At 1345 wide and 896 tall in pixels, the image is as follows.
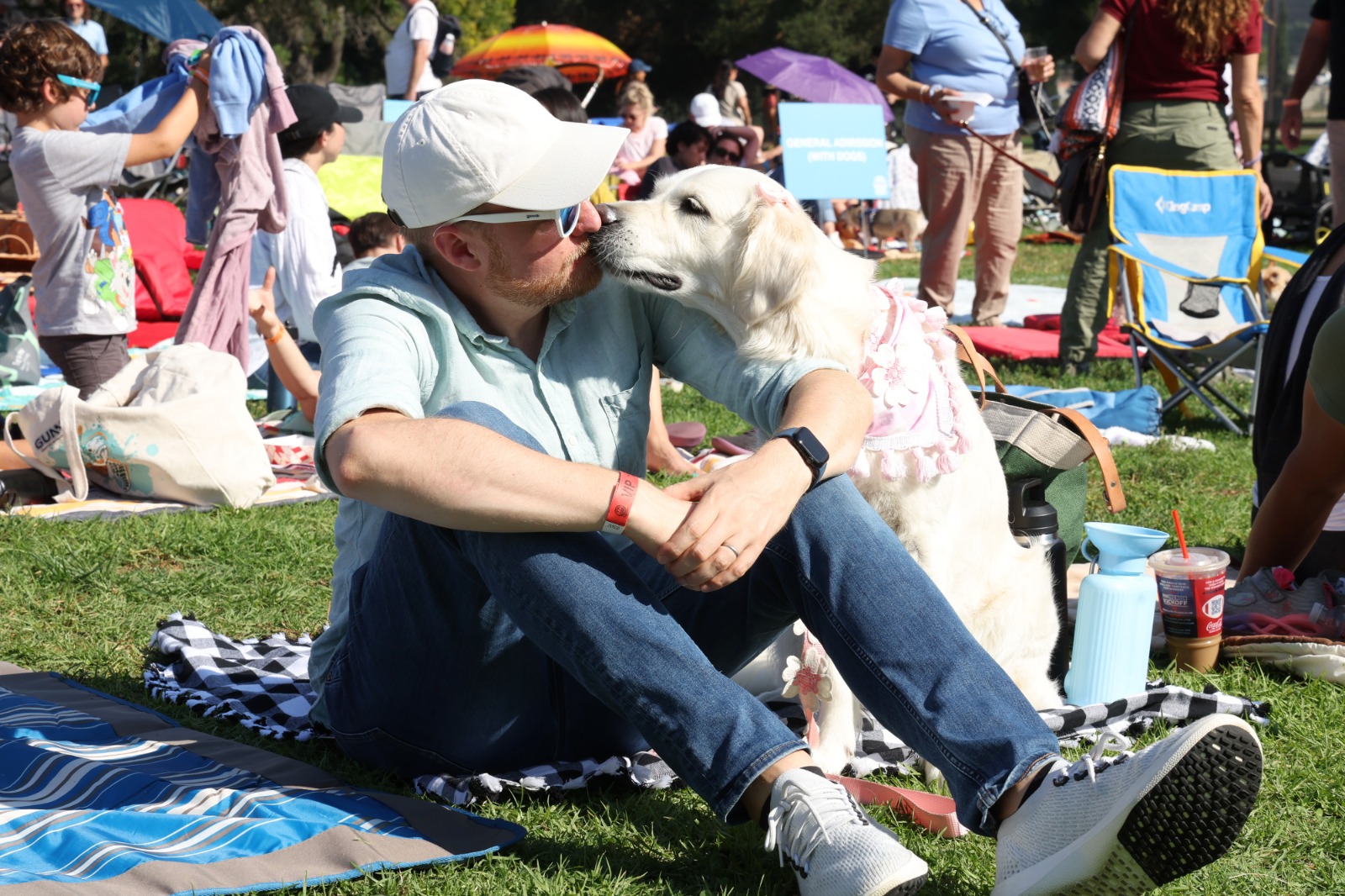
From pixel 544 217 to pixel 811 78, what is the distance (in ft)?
54.5

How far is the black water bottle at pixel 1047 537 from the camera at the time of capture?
10.2 ft

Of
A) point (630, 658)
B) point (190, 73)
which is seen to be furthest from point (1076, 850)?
point (190, 73)

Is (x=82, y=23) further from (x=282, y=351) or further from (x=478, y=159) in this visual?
(x=478, y=159)

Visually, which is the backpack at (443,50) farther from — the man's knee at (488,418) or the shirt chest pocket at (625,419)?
the man's knee at (488,418)

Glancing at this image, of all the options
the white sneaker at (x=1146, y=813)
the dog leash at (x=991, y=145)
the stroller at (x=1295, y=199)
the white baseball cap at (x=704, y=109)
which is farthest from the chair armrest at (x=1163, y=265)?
the white baseball cap at (x=704, y=109)

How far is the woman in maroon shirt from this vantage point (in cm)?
669

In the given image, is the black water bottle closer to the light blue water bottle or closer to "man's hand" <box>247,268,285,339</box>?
the light blue water bottle

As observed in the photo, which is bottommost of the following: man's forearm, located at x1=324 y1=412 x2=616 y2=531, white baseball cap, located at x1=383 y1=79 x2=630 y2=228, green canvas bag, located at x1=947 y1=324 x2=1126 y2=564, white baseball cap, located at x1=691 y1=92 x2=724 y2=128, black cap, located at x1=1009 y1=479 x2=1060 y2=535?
white baseball cap, located at x1=691 y1=92 x2=724 y2=128

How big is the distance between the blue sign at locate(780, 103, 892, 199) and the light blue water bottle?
8.62m

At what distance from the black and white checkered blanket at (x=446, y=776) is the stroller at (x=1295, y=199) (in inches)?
475

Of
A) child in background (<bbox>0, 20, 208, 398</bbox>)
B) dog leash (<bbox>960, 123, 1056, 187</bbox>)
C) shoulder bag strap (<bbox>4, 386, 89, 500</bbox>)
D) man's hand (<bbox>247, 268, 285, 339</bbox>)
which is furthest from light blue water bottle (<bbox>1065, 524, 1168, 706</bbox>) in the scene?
dog leash (<bbox>960, 123, 1056, 187</bbox>)

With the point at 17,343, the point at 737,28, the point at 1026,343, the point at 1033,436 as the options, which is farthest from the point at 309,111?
the point at 737,28

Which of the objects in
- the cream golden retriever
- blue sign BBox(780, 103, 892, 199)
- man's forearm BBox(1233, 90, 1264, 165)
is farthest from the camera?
blue sign BBox(780, 103, 892, 199)

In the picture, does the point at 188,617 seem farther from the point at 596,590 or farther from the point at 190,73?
the point at 190,73
